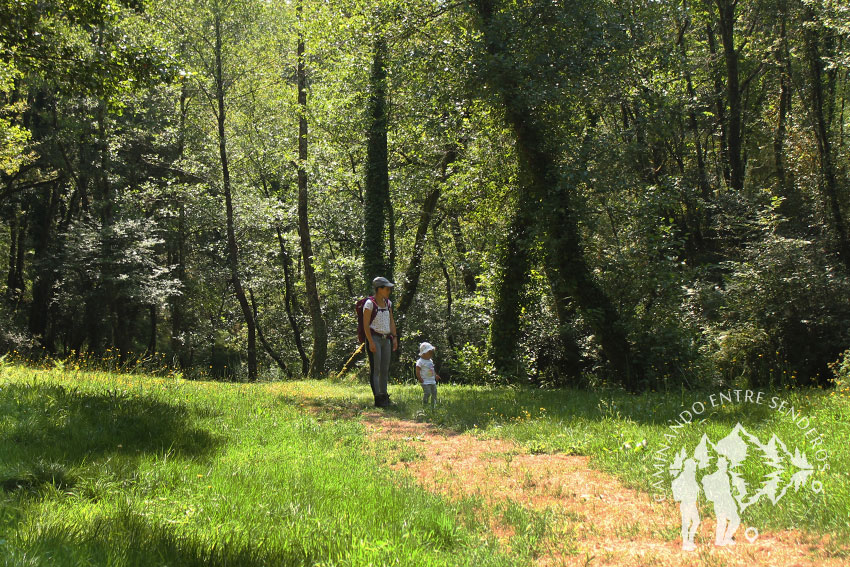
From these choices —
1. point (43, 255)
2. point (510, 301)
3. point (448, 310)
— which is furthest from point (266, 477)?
point (43, 255)

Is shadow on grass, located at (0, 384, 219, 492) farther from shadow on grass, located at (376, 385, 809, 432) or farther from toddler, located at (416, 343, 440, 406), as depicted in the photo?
toddler, located at (416, 343, 440, 406)

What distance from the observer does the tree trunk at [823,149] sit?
1866 centimetres

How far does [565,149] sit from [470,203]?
464cm

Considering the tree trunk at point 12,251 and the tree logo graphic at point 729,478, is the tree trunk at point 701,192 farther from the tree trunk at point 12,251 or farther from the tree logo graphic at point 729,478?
the tree trunk at point 12,251

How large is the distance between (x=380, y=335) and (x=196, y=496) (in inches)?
219

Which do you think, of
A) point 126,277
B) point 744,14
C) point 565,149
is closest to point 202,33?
point 126,277

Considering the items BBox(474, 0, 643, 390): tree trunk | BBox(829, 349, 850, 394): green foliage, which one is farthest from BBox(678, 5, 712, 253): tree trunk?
BBox(474, 0, 643, 390): tree trunk

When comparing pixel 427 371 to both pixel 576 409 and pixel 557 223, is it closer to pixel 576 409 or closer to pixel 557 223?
pixel 576 409

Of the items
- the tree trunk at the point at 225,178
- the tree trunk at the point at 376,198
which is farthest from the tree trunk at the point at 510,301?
the tree trunk at the point at 225,178

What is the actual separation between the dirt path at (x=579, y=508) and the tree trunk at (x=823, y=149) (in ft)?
58.4

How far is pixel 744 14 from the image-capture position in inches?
995

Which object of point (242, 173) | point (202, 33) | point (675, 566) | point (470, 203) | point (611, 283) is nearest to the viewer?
point (675, 566)

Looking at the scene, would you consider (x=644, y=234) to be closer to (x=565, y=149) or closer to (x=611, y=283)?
(x=611, y=283)

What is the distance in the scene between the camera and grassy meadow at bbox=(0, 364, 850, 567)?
330cm
